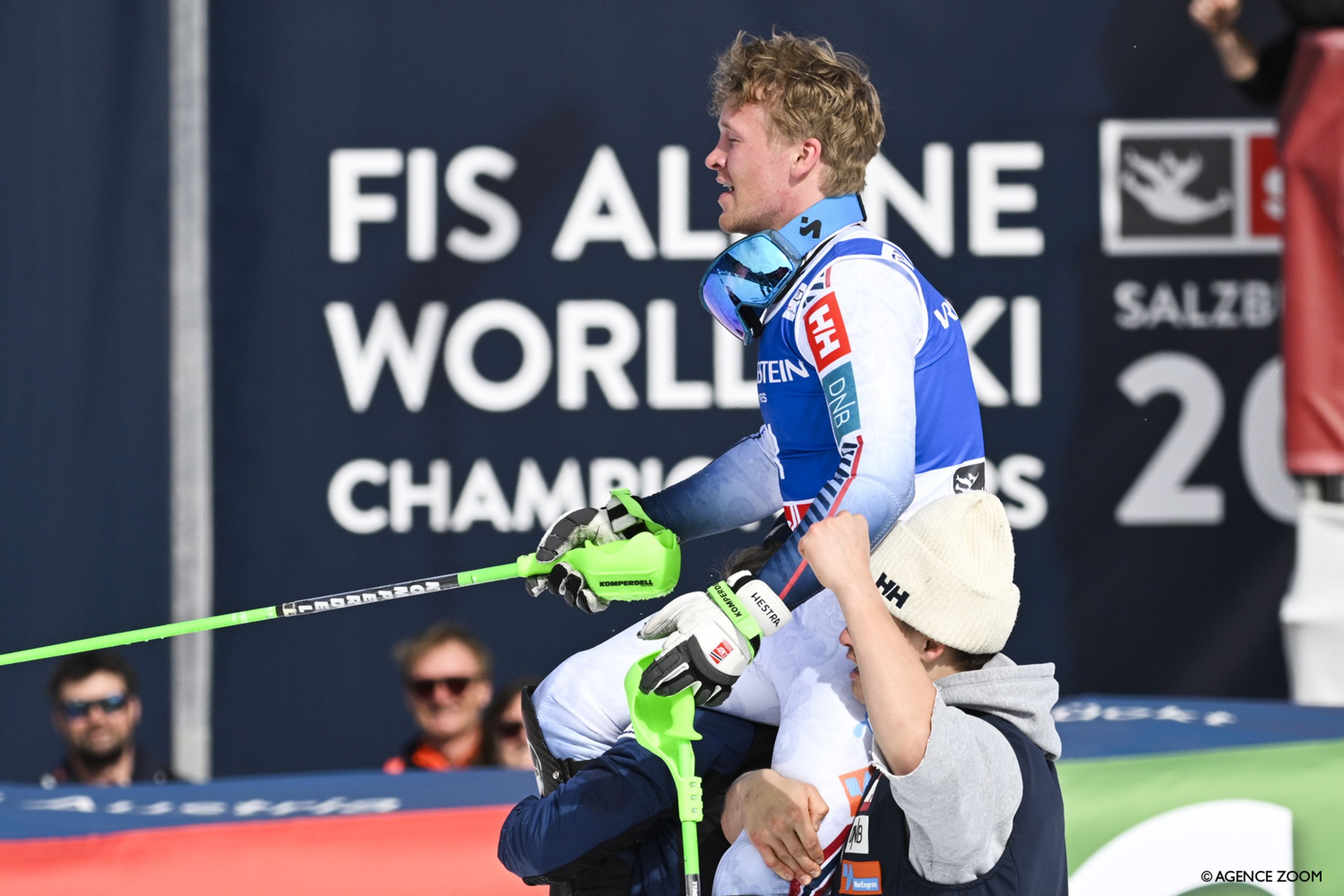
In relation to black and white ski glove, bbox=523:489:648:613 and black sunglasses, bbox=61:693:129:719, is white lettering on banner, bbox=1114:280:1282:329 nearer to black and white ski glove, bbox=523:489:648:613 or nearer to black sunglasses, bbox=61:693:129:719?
black and white ski glove, bbox=523:489:648:613

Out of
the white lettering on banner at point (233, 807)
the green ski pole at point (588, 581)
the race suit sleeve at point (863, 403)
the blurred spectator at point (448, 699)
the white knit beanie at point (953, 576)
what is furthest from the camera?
the blurred spectator at point (448, 699)

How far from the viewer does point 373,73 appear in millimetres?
5301

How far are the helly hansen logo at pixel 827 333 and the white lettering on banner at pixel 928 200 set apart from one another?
3.01m

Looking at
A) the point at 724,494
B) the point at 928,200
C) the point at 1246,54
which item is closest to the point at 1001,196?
the point at 928,200

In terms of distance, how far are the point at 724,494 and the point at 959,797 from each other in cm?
94

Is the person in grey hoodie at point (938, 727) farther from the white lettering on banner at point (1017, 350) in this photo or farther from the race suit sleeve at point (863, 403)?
the white lettering on banner at point (1017, 350)

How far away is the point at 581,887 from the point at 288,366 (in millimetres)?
3024

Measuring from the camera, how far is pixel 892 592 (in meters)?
2.14

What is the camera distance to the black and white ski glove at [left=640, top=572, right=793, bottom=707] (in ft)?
7.21

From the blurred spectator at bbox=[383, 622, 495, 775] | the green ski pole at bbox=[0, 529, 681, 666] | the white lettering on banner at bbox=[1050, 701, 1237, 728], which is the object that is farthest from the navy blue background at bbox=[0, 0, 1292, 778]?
the green ski pole at bbox=[0, 529, 681, 666]

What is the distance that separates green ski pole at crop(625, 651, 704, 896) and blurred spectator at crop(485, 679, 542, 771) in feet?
7.43

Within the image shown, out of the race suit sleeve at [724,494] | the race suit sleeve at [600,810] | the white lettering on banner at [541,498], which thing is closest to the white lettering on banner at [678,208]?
the white lettering on banner at [541,498]

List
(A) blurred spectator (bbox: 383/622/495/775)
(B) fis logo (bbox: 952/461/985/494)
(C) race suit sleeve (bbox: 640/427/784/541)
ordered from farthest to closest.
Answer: (A) blurred spectator (bbox: 383/622/495/775) → (C) race suit sleeve (bbox: 640/427/784/541) → (B) fis logo (bbox: 952/461/985/494)

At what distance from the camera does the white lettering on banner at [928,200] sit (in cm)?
529
